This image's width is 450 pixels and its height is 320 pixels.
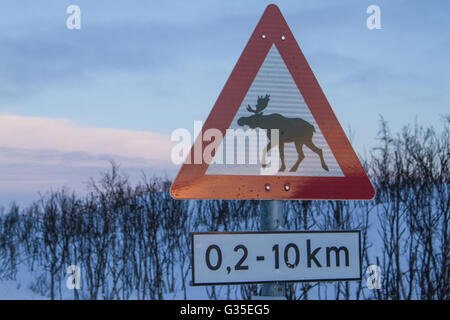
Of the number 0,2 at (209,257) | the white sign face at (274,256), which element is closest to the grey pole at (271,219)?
the white sign face at (274,256)

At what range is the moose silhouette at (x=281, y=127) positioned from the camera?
5.31 ft

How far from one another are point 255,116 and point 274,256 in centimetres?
49

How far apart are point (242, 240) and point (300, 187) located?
28 centimetres

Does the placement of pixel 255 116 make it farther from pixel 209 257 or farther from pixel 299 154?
pixel 209 257

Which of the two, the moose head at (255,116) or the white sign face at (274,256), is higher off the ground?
the moose head at (255,116)

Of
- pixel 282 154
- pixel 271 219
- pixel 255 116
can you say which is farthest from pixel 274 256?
pixel 255 116

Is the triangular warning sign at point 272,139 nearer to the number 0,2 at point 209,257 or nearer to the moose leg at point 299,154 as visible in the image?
the moose leg at point 299,154

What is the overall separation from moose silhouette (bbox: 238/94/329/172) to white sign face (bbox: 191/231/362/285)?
257 mm

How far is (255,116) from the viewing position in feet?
5.38

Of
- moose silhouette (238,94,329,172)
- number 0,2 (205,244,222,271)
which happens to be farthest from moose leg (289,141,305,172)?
number 0,2 (205,244,222,271)
